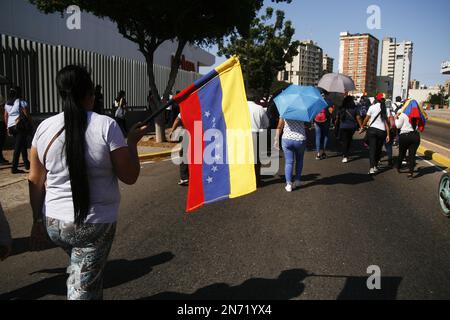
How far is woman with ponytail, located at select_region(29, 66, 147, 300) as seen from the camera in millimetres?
2303

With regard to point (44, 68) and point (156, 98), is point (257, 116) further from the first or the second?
point (44, 68)

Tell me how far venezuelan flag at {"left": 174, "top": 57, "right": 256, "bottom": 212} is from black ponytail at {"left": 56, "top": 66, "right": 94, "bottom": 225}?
82 centimetres

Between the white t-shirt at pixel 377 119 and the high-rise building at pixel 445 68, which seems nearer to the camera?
the white t-shirt at pixel 377 119

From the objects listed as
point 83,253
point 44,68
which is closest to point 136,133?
point 83,253

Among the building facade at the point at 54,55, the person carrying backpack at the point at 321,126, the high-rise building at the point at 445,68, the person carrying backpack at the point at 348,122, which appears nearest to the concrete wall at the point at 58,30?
the building facade at the point at 54,55

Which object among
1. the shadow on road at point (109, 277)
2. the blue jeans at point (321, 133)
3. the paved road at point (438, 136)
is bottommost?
the paved road at point (438, 136)

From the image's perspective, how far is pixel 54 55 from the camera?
1571 cm

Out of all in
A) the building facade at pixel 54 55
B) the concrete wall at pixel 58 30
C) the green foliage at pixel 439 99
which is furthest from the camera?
the green foliage at pixel 439 99

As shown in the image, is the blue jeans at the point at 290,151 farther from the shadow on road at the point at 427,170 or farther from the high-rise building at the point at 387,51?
the high-rise building at the point at 387,51

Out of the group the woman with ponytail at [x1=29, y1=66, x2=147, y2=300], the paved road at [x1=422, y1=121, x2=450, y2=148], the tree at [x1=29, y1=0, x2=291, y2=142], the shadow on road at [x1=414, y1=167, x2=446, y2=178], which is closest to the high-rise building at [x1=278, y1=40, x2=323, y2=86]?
the paved road at [x1=422, y1=121, x2=450, y2=148]

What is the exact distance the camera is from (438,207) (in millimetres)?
6805

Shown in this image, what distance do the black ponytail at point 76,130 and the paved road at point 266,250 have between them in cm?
152

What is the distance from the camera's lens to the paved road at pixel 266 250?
3.74m
